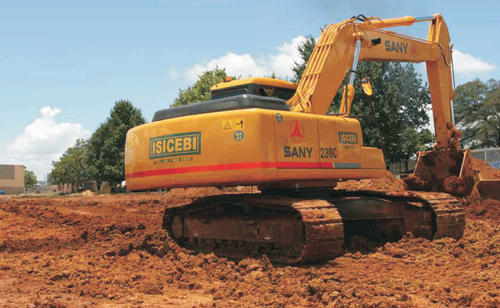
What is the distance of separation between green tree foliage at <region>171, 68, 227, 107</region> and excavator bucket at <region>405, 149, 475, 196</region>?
30.2 metres

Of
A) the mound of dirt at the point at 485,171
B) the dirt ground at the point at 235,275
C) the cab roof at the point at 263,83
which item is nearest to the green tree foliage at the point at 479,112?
the mound of dirt at the point at 485,171

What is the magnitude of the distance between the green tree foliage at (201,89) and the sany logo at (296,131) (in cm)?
3409

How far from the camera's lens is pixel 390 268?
676 centimetres

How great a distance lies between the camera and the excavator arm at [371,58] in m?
8.79

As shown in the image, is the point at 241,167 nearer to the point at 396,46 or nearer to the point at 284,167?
the point at 284,167

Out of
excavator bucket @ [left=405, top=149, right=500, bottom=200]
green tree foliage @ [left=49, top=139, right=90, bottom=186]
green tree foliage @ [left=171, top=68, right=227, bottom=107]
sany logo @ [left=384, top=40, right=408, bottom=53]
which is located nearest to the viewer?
sany logo @ [left=384, top=40, right=408, bottom=53]

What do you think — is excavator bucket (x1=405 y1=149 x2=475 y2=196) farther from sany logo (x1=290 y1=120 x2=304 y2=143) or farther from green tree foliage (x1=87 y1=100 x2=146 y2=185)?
green tree foliage (x1=87 y1=100 x2=146 y2=185)

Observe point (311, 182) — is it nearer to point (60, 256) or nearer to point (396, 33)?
point (60, 256)

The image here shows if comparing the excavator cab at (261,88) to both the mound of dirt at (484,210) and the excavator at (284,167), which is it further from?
the mound of dirt at (484,210)

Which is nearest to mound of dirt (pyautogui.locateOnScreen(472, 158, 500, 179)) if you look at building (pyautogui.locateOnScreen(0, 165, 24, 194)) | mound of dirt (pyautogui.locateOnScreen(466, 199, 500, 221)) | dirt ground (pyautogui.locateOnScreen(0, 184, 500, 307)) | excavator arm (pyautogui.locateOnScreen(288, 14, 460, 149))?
mound of dirt (pyautogui.locateOnScreen(466, 199, 500, 221))

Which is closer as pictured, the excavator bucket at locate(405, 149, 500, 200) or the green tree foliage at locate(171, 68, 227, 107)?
the excavator bucket at locate(405, 149, 500, 200)

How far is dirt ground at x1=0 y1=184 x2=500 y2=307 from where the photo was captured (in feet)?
17.2

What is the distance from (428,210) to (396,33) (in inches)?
172

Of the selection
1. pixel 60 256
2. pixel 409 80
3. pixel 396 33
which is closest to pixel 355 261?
pixel 60 256
